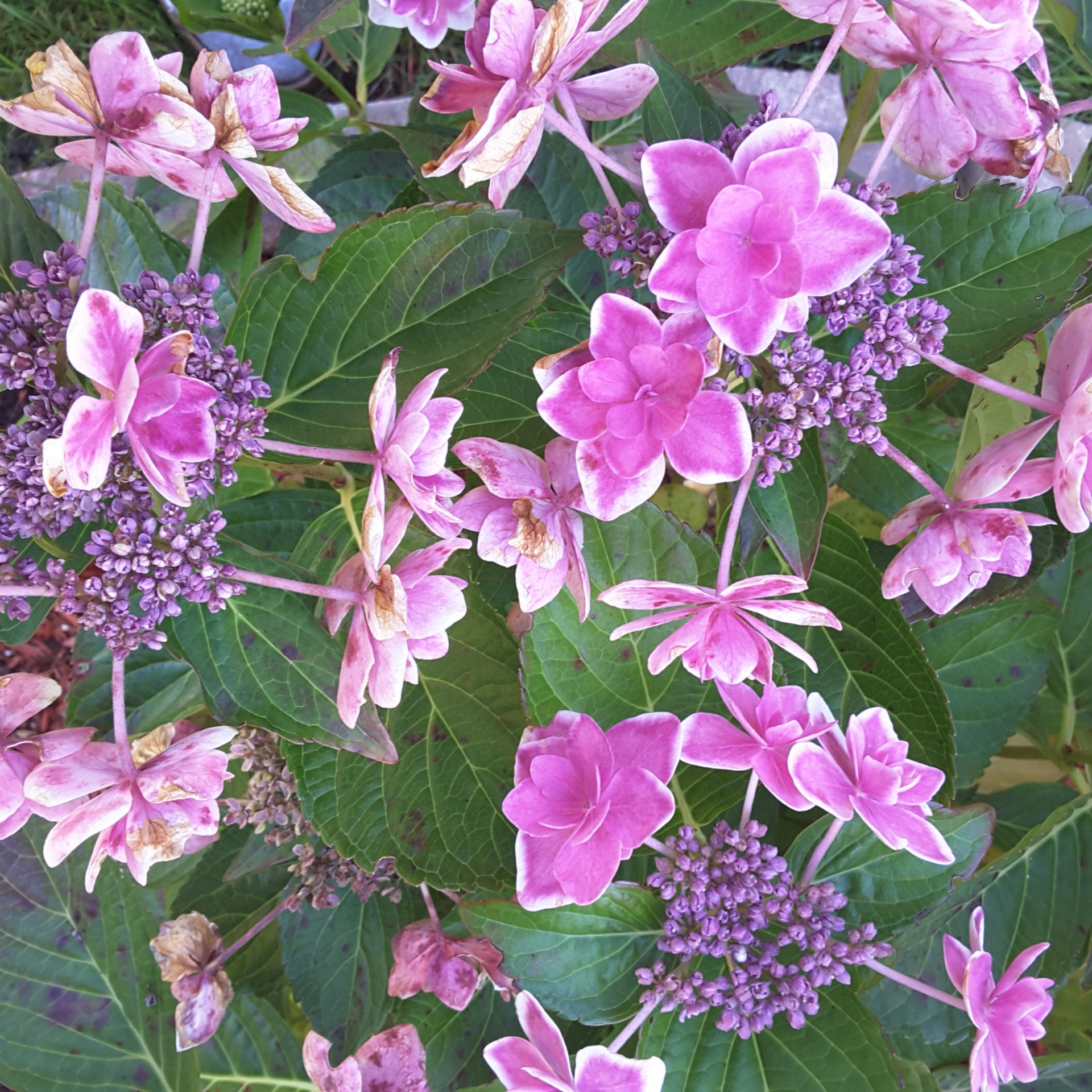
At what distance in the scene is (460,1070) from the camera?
0.97 m

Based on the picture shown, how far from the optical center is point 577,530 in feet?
2.09

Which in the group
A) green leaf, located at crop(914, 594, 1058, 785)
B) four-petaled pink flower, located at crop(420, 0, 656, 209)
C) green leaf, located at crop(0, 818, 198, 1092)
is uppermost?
four-petaled pink flower, located at crop(420, 0, 656, 209)

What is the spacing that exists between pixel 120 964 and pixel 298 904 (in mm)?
201

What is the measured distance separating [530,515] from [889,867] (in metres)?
0.41

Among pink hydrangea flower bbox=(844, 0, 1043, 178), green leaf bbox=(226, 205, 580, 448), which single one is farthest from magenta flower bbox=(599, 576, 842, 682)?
pink hydrangea flower bbox=(844, 0, 1043, 178)

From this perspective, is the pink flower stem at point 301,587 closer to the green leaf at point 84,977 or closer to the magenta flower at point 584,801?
the magenta flower at point 584,801

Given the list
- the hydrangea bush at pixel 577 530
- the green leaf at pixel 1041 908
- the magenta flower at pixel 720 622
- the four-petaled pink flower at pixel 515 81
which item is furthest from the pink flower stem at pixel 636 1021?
the four-petaled pink flower at pixel 515 81

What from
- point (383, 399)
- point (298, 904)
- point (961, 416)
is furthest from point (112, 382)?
point (961, 416)

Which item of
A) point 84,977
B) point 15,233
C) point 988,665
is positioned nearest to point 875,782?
point 988,665

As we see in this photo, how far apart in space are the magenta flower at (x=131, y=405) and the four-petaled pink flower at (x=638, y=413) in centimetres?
20

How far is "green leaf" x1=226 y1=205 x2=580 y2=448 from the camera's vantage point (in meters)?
0.65

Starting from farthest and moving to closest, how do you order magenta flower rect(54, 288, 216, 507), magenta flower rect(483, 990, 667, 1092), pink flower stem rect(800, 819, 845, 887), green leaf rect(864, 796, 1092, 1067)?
green leaf rect(864, 796, 1092, 1067) → pink flower stem rect(800, 819, 845, 887) → magenta flower rect(483, 990, 667, 1092) → magenta flower rect(54, 288, 216, 507)

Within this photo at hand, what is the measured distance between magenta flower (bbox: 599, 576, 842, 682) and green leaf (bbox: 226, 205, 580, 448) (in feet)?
0.70

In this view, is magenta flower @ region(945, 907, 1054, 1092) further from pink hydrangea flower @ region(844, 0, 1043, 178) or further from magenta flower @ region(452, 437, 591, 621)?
pink hydrangea flower @ region(844, 0, 1043, 178)
